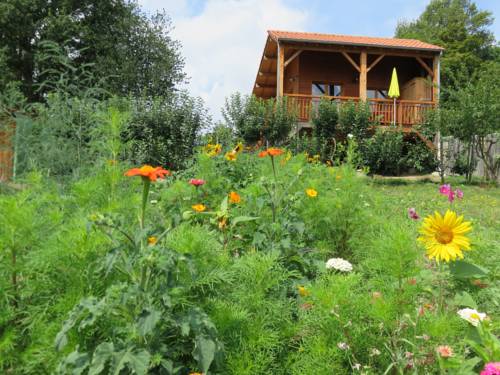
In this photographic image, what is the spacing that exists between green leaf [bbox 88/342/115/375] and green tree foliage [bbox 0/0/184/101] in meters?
17.4

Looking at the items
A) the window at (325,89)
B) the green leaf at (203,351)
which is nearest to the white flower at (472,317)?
the green leaf at (203,351)

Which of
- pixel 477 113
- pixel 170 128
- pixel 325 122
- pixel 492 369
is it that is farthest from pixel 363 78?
pixel 492 369

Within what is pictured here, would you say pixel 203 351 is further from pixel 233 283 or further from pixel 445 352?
pixel 445 352

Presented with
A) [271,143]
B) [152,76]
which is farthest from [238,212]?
[152,76]

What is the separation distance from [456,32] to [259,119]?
2813cm

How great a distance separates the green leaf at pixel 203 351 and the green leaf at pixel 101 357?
8.7 inches

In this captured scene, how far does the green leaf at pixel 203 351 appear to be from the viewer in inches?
44.1

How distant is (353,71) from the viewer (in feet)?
54.3

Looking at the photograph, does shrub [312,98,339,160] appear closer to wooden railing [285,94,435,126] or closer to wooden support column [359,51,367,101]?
wooden railing [285,94,435,126]

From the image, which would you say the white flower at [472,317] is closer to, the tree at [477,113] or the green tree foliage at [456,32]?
the tree at [477,113]

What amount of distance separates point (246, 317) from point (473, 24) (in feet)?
133

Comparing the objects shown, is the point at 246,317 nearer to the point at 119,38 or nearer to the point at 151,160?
the point at 151,160

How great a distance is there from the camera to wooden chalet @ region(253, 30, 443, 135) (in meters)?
13.8

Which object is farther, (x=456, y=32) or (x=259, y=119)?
(x=456, y=32)
